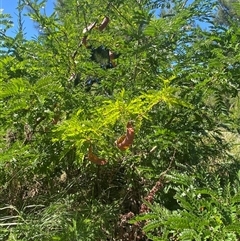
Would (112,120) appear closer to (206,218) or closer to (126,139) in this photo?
(126,139)

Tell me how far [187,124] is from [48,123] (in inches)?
29.6

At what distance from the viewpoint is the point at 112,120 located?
1.88m

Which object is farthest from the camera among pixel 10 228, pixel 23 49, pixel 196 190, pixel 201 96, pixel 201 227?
pixel 23 49

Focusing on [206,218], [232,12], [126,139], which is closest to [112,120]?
[126,139]

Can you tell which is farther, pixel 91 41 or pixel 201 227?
pixel 91 41

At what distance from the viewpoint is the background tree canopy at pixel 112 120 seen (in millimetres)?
1935

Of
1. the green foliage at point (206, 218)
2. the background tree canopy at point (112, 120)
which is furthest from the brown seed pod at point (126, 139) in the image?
the green foliage at point (206, 218)

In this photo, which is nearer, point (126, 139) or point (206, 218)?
point (206, 218)

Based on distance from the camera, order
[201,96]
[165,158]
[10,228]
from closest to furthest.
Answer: [10,228] < [201,96] < [165,158]

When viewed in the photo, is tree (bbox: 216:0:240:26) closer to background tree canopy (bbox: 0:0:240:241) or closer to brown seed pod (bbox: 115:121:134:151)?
background tree canopy (bbox: 0:0:240:241)

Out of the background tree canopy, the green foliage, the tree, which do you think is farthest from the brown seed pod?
the tree

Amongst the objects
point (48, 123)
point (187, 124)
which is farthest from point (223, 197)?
point (48, 123)

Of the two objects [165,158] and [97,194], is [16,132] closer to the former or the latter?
[97,194]

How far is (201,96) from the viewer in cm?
211
